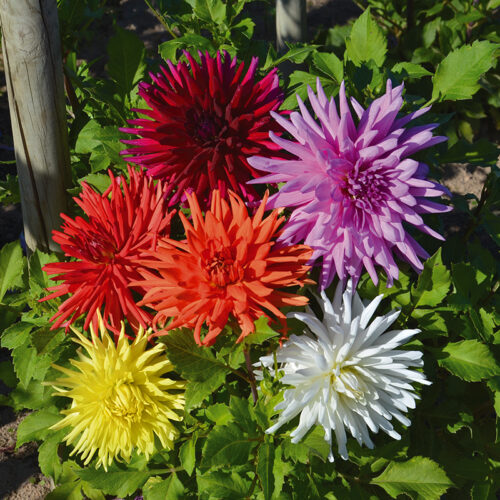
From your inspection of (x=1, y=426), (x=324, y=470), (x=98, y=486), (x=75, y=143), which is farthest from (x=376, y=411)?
(x=1, y=426)

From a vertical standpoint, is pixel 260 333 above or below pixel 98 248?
below

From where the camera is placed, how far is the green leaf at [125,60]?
152 centimetres

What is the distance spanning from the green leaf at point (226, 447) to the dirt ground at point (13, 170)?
3.93ft

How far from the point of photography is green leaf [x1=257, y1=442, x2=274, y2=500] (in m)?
1.08

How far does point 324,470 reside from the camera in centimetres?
127

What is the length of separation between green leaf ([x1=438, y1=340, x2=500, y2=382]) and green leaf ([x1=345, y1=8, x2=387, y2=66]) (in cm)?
66

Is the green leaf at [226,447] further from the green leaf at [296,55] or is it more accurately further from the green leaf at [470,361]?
the green leaf at [296,55]

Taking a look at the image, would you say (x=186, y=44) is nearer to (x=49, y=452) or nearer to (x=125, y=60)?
(x=125, y=60)

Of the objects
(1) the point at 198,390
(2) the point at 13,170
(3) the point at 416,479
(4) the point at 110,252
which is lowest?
(2) the point at 13,170

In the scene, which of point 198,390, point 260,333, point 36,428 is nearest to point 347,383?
point 260,333

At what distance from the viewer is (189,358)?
117 centimetres

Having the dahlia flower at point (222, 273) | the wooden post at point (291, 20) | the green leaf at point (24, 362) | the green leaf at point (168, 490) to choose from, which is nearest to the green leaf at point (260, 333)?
the dahlia flower at point (222, 273)

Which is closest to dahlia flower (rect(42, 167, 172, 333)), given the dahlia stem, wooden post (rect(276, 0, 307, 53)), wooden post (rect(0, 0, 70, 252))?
the dahlia stem

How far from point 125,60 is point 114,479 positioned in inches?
39.9
